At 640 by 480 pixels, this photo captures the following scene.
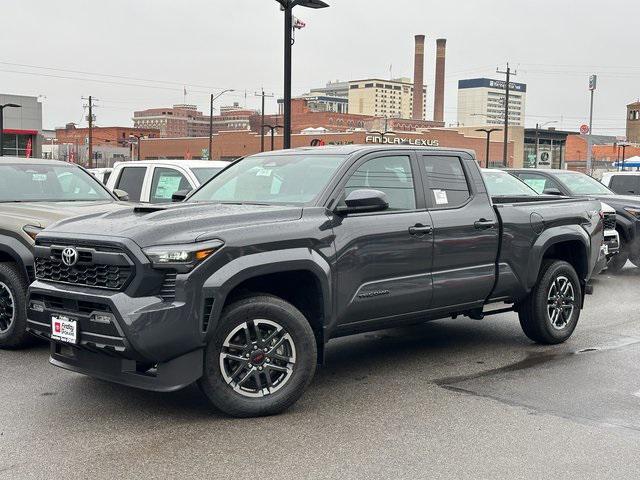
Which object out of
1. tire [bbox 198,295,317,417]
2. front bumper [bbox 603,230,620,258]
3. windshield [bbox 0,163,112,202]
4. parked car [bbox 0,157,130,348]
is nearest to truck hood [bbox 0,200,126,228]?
parked car [bbox 0,157,130,348]

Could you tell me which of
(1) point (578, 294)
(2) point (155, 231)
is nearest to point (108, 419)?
(2) point (155, 231)

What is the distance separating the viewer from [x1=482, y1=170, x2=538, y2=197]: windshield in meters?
11.2

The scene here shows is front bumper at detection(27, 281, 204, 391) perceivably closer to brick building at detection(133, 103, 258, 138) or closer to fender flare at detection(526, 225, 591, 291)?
fender flare at detection(526, 225, 591, 291)

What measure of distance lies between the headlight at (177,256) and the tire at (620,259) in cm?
1036

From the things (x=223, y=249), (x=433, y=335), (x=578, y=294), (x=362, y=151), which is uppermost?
(x=362, y=151)

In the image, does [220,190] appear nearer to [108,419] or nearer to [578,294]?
[108,419]

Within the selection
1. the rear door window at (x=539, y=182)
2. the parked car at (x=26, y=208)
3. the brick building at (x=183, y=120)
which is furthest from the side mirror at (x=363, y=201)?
the brick building at (x=183, y=120)

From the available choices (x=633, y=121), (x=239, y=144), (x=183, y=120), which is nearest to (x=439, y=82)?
(x=239, y=144)

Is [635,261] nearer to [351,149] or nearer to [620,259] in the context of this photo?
[620,259]

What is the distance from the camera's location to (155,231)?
4.98m

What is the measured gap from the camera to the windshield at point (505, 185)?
1121 centimetres

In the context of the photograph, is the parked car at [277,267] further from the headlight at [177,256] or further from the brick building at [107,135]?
the brick building at [107,135]

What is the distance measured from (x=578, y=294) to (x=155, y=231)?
474 cm

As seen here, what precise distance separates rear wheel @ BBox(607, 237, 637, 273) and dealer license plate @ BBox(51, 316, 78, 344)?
10.7 m
